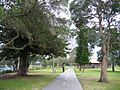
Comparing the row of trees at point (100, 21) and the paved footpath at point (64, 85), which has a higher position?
the row of trees at point (100, 21)

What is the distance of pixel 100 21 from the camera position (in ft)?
116

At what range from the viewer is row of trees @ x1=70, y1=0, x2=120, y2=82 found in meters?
34.0

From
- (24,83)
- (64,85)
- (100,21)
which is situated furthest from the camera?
(100,21)

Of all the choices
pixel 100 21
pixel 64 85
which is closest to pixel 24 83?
pixel 64 85

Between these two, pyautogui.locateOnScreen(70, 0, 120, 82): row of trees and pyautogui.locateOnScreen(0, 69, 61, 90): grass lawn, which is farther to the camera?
pyautogui.locateOnScreen(70, 0, 120, 82): row of trees

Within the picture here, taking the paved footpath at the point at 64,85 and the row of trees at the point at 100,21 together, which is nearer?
the paved footpath at the point at 64,85

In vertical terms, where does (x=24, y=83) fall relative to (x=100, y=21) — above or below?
below

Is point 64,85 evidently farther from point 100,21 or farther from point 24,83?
point 100,21

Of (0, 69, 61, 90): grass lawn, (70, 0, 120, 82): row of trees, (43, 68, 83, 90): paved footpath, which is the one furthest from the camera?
(70, 0, 120, 82): row of trees

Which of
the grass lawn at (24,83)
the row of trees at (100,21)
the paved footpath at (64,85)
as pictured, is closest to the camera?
the paved footpath at (64,85)

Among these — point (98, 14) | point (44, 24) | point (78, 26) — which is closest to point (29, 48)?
point (78, 26)

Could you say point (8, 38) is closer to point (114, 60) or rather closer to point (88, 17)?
point (88, 17)

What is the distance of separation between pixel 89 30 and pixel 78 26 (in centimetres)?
168

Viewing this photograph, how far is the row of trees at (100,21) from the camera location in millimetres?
33969
